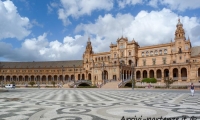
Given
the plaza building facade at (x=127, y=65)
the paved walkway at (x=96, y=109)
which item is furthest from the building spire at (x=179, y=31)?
the paved walkway at (x=96, y=109)

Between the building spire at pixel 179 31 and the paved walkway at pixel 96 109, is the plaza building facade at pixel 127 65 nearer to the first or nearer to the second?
the building spire at pixel 179 31

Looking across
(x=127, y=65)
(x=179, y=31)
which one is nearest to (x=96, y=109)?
(x=127, y=65)

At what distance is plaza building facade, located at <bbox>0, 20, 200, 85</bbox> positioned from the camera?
75.2 meters

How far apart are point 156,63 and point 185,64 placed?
54.9 feet

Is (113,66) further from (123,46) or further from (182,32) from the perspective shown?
(182,32)

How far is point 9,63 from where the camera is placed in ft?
413

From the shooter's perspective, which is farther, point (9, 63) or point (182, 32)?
point (9, 63)

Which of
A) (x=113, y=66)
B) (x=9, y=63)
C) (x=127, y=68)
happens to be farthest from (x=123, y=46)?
(x=9, y=63)

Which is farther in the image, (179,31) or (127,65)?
(127,65)

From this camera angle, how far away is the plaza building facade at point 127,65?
75.2 metres

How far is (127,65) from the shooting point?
8250cm

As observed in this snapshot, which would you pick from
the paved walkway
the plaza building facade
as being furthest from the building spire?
the paved walkway

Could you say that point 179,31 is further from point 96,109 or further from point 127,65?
point 96,109

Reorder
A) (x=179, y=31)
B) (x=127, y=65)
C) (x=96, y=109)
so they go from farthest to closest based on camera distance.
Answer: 1. (x=127, y=65)
2. (x=179, y=31)
3. (x=96, y=109)
